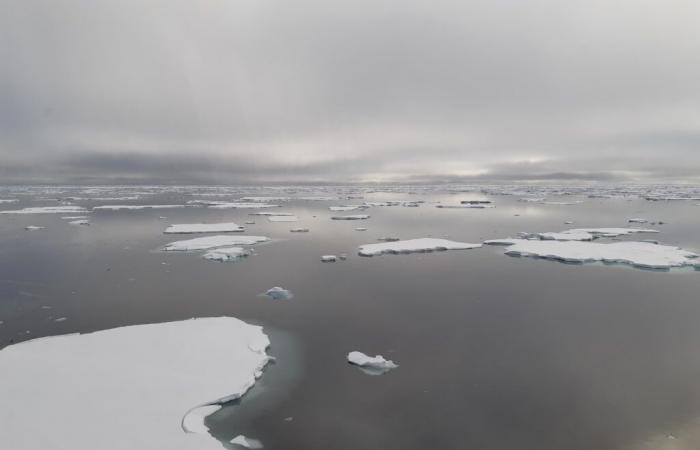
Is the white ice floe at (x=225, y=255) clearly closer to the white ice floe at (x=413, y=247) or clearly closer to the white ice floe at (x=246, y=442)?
the white ice floe at (x=413, y=247)

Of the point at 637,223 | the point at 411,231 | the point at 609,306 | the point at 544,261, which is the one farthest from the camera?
the point at 637,223

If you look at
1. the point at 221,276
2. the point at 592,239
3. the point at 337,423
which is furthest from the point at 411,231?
the point at 337,423

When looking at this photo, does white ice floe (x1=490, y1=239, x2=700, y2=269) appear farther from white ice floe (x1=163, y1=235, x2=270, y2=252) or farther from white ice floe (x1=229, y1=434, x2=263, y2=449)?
white ice floe (x1=229, y1=434, x2=263, y2=449)

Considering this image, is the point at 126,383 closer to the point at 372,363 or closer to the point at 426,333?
the point at 372,363

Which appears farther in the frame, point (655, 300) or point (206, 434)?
point (655, 300)

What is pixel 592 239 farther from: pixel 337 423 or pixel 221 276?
pixel 337 423

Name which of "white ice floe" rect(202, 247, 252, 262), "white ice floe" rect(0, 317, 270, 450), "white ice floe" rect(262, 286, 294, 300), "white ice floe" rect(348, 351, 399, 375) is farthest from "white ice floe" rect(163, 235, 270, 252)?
"white ice floe" rect(348, 351, 399, 375)

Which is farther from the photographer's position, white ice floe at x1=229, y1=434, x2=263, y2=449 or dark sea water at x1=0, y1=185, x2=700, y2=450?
dark sea water at x1=0, y1=185, x2=700, y2=450
